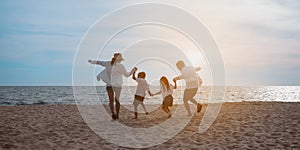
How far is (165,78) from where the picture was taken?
13.7 metres

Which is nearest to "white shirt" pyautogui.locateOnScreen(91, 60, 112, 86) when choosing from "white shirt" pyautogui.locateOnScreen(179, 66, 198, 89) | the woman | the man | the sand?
the woman

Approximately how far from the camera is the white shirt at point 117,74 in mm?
11336

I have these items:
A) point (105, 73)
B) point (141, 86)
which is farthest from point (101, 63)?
point (141, 86)

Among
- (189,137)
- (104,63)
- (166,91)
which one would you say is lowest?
(189,137)

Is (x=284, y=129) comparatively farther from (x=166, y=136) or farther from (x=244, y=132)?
(x=166, y=136)

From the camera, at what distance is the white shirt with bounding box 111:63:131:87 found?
1134 cm

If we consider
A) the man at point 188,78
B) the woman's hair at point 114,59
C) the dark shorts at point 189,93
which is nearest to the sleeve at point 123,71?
the woman's hair at point 114,59

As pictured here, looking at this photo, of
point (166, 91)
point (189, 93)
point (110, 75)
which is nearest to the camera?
point (110, 75)

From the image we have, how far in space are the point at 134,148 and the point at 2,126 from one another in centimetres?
547

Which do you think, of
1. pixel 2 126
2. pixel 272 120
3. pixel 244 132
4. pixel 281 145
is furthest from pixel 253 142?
pixel 2 126

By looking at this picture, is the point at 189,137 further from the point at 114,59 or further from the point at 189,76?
the point at 114,59

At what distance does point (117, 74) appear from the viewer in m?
11.5

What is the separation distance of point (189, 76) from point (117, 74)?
2894 mm

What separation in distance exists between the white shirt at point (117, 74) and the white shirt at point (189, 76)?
2377 millimetres
